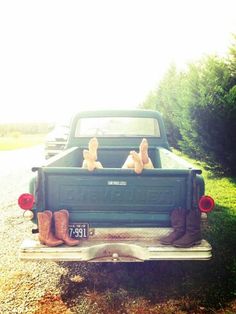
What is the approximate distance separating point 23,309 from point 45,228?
80cm

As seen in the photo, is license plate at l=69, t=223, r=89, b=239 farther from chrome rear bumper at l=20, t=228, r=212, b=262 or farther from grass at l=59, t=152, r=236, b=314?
grass at l=59, t=152, r=236, b=314

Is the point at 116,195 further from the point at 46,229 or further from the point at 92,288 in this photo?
the point at 92,288

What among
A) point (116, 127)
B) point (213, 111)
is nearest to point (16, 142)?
point (213, 111)

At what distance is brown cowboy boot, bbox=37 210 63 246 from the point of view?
354 centimetres

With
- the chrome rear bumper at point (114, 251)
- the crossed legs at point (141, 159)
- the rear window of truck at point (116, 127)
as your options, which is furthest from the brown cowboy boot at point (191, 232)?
the rear window of truck at point (116, 127)

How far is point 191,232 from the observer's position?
3.60 m

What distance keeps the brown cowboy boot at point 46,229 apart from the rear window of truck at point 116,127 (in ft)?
8.74

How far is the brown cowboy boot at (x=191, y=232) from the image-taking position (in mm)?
3538

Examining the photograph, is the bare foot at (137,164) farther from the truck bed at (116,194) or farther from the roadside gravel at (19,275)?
the roadside gravel at (19,275)

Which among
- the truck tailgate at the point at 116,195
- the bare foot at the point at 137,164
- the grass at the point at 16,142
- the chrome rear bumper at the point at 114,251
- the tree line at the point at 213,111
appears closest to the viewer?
the chrome rear bumper at the point at 114,251

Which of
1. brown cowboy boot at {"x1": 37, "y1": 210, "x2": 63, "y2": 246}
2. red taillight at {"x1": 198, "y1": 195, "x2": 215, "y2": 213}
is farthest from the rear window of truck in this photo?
brown cowboy boot at {"x1": 37, "y1": 210, "x2": 63, "y2": 246}

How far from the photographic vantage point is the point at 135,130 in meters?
6.25

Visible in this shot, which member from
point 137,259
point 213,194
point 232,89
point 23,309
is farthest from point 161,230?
point 232,89

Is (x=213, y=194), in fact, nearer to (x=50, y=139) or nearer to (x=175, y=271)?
(x=175, y=271)
